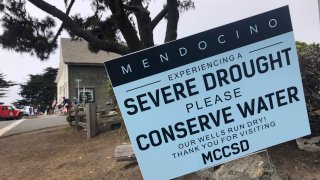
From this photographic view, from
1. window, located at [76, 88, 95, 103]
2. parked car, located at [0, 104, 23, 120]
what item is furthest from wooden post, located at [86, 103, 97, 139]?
parked car, located at [0, 104, 23, 120]

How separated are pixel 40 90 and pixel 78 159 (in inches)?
2402

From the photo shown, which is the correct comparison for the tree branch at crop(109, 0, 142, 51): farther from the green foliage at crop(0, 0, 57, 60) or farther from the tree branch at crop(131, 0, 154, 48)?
the green foliage at crop(0, 0, 57, 60)

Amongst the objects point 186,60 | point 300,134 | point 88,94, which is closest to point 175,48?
point 186,60

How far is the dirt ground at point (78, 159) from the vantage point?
5.64 metres

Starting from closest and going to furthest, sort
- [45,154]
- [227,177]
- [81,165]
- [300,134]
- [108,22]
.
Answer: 1. [300,134]
2. [227,177]
3. [81,165]
4. [45,154]
5. [108,22]

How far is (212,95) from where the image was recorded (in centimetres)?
285

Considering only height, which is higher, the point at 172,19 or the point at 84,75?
the point at 84,75

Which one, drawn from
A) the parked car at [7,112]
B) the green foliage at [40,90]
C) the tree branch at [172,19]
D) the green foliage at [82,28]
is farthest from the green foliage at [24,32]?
the green foliage at [40,90]

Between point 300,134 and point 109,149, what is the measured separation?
6.09 metres

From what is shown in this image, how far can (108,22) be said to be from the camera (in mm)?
10711

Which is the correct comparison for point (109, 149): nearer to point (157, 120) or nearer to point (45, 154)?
point (45, 154)

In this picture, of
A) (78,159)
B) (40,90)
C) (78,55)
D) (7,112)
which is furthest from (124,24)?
(40,90)

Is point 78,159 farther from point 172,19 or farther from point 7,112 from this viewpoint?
point 7,112

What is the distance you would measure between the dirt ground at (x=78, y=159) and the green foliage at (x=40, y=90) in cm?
5371
